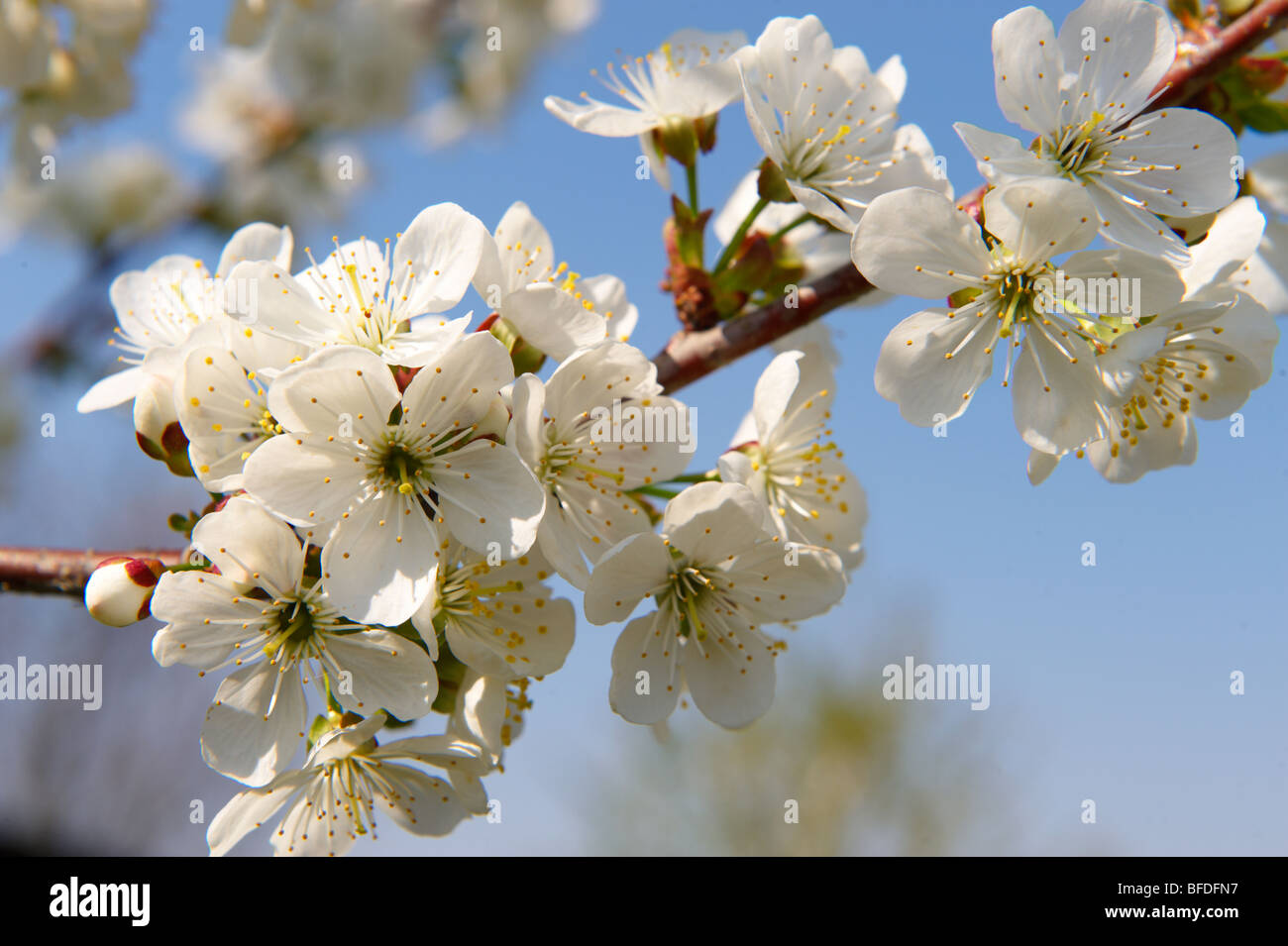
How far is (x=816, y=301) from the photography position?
1.48 m

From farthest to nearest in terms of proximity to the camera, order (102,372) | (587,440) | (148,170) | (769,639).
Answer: (148,170) < (102,372) < (769,639) < (587,440)

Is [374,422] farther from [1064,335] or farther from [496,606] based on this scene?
[1064,335]

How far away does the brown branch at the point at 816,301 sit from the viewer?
1.48 metres

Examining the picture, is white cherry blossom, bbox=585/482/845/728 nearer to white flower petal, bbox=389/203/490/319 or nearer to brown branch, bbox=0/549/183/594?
white flower petal, bbox=389/203/490/319

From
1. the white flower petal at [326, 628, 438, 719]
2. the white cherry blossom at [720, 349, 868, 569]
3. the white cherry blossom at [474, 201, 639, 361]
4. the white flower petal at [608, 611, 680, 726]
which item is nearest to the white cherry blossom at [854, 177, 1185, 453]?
the white cherry blossom at [720, 349, 868, 569]

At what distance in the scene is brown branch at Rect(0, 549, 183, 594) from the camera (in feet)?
4.62

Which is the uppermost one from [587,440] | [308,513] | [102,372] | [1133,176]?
[102,372]

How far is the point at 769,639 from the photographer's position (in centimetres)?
144

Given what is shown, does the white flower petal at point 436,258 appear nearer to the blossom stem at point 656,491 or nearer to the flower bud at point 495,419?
the flower bud at point 495,419

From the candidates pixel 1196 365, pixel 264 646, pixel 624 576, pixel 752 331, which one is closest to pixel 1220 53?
pixel 1196 365

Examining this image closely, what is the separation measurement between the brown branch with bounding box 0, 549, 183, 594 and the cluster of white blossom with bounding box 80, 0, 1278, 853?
19 cm

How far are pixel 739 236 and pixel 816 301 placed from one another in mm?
168
